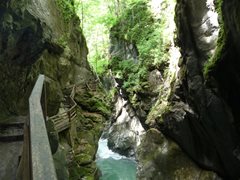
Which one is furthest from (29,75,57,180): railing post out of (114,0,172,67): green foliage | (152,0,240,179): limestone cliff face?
(114,0,172,67): green foliage

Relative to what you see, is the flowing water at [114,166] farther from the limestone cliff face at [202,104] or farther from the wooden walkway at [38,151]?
the wooden walkway at [38,151]

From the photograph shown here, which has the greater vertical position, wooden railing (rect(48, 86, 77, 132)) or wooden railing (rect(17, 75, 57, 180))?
wooden railing (rect(17, 75, 57, 180))

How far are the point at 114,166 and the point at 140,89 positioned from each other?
27.4ft

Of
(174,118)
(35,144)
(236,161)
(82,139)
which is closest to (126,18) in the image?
(82,139)

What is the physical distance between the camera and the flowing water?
23.7 m

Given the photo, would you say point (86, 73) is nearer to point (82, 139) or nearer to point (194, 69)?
point (82, 139)

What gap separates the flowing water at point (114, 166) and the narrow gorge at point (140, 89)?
0.16 m

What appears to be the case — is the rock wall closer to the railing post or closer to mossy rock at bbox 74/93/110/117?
mossy rock at bbox 74/93/110/117

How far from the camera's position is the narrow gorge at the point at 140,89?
6.41m

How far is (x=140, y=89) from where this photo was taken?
69.3 feet

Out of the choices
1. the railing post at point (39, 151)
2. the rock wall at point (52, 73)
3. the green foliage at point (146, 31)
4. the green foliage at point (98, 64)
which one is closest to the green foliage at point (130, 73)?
the green foliage at point (146, 31)

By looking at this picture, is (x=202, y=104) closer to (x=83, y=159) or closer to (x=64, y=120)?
(x=64, y=120)

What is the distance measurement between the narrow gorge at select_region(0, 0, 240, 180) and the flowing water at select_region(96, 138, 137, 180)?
0.16 metres

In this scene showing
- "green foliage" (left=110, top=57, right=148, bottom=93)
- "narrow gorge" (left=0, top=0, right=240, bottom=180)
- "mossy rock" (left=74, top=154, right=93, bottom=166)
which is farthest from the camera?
"green foliage" (left=110, top=57, right=148, bottom=93)
